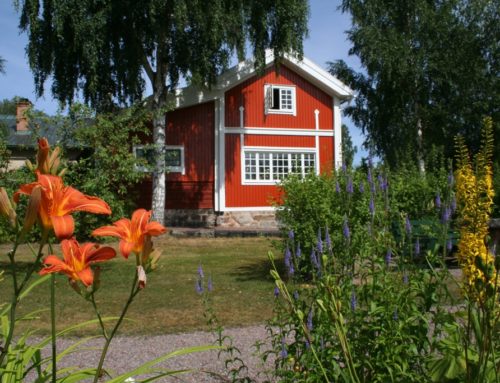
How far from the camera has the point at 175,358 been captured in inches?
183

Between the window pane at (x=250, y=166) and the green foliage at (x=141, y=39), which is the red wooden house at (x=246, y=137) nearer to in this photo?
the window pane at (x=250, y=166)

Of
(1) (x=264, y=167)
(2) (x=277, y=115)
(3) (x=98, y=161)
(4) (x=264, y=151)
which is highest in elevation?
(2) (x=277, y=115)

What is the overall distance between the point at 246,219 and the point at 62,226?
17164 mm

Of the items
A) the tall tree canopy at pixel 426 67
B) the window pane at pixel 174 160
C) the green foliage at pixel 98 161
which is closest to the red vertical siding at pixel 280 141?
the window pane at pixel 174 160

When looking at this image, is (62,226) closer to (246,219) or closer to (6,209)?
(6,209)

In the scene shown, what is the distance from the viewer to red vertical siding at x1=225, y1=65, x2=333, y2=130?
18.4 meters

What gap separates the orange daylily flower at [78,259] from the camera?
4.07ft

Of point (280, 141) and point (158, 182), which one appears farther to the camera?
point (280, 141)

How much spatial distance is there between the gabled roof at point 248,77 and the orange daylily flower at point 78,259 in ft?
51.6

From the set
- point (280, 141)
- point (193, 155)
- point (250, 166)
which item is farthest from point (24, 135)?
point (280, 141)

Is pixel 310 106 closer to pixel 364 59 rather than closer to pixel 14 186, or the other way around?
pixel 364 59

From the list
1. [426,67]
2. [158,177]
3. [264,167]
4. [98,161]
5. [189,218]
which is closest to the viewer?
[98,161]

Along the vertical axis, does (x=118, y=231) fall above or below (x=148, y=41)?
below

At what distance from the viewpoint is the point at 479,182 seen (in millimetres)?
1906
